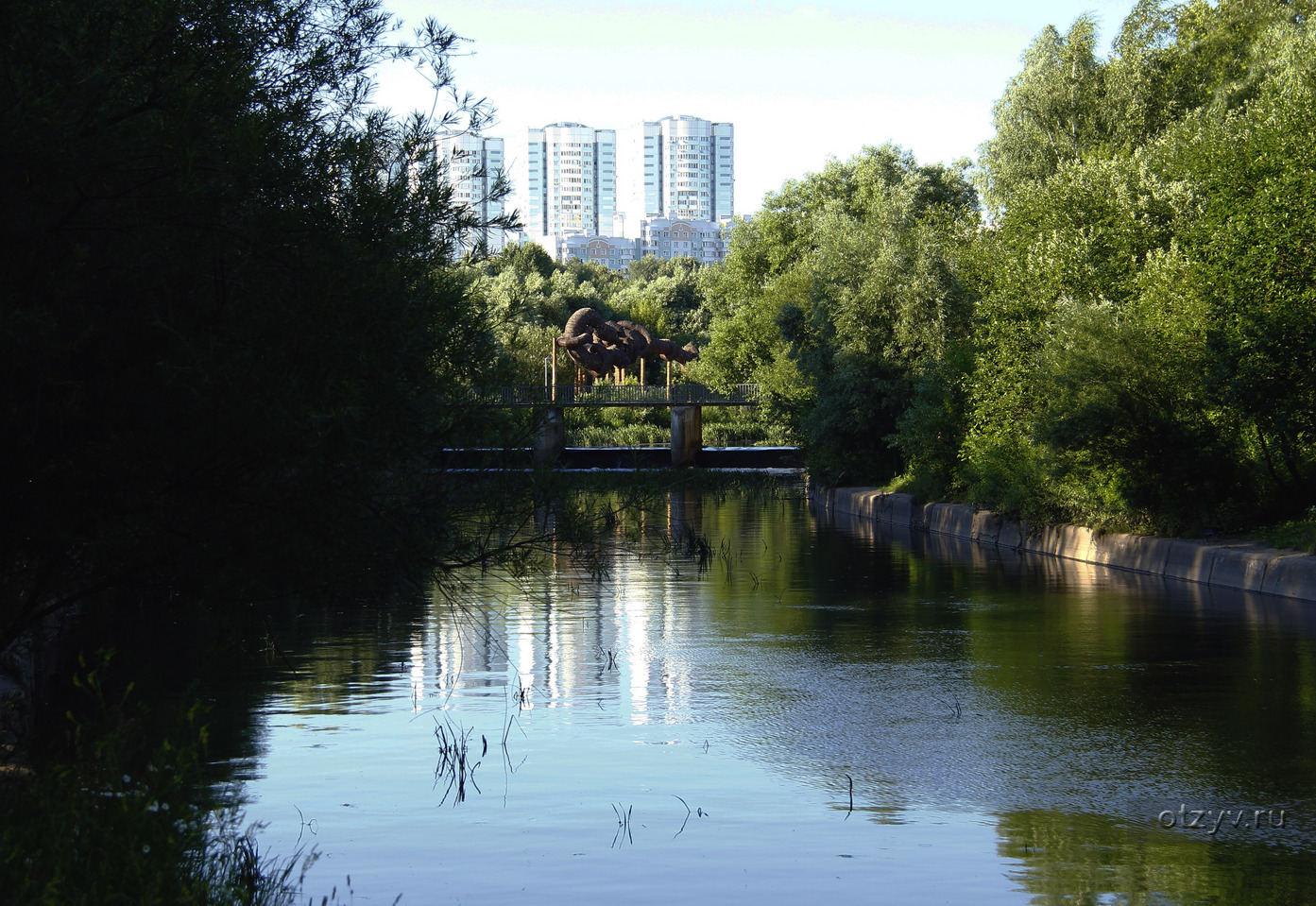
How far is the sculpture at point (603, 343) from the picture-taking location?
75188 millimetres

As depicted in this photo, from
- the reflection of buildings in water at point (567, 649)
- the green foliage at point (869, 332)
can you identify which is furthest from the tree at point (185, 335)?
the green foliage at point (869, 332)

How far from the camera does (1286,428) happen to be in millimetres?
20578

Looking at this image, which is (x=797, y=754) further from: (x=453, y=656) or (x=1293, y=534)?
(x=1293, y=534)

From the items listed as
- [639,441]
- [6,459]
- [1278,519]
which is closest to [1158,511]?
[1278,519]

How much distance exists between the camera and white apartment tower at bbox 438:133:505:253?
29.5 feet

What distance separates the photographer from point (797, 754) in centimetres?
968

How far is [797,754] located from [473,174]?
4195 mm

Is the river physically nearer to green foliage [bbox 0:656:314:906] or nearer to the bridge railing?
green foliage [bbox 0:656:314:906]

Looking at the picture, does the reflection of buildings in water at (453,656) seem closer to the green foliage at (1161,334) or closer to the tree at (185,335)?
the tree at (185,335)

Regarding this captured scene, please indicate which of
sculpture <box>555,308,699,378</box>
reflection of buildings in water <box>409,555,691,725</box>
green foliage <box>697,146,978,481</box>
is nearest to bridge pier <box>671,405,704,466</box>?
sculpture <box>555,308,699,378</box>

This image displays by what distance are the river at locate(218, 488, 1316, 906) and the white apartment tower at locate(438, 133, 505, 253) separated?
2946 mm

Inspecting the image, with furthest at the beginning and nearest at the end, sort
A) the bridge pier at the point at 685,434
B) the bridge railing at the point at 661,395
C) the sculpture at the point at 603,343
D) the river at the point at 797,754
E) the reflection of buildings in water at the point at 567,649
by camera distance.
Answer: the sculpture at the point at 603,343 → the bridge railing at the point at 661,395 → the bridge pier at the point at 685,434 → the reflection of buildings in water at the point at 567,649 → the river at the point at 797,754

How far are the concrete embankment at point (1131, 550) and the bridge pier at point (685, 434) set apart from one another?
91.5 ft

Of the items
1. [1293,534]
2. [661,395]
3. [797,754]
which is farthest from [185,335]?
[661,395]
